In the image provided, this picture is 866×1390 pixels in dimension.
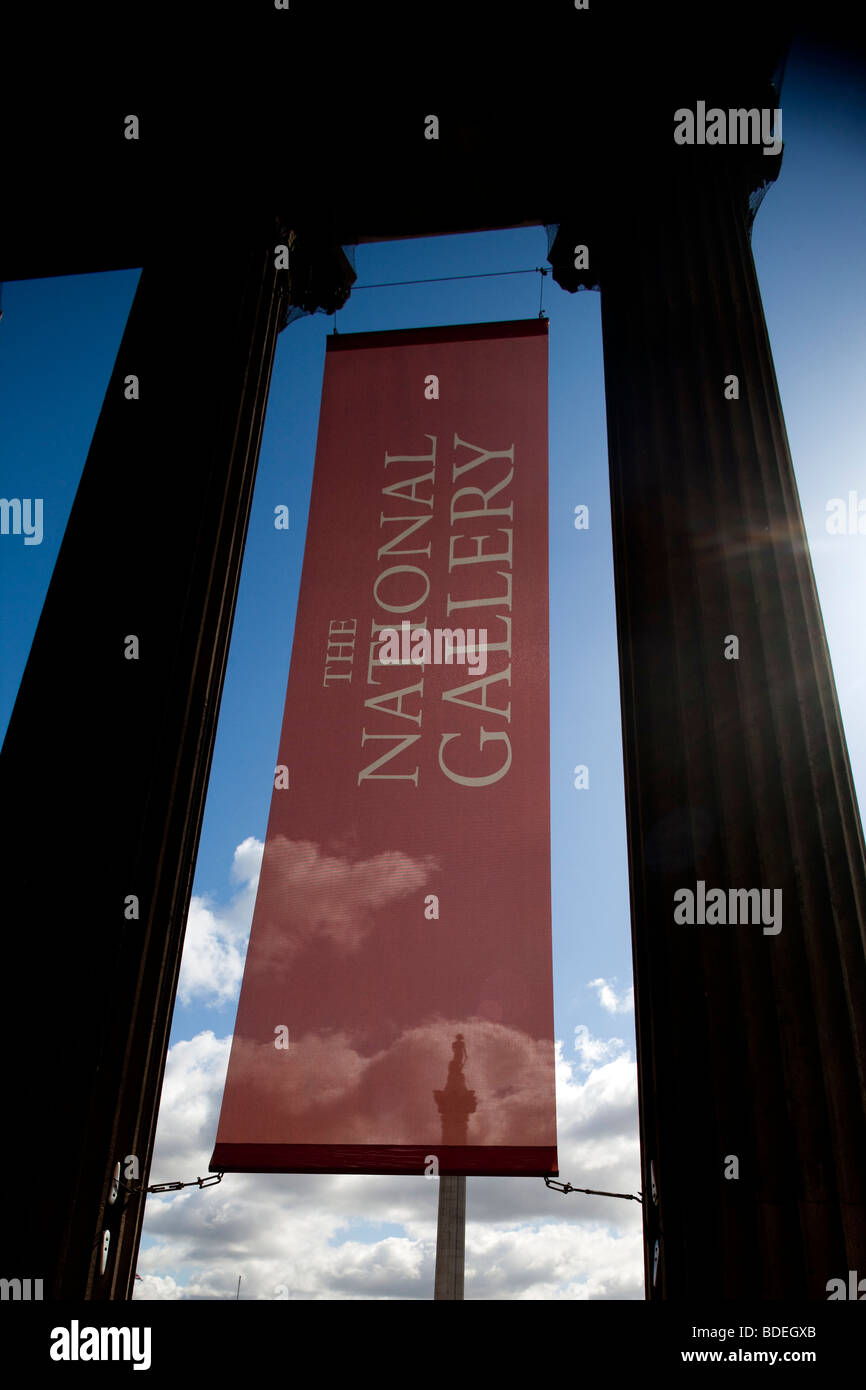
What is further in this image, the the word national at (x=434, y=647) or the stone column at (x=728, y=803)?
the the word national at (x=434, y=647)

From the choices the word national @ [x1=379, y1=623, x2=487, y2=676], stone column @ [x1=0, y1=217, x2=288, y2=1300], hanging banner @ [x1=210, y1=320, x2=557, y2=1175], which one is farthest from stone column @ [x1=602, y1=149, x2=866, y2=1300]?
stone column @ [x1=0, y1=217, x2=288, y2=1300]

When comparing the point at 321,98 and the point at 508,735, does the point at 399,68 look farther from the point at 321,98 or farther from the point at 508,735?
the point at 508,735

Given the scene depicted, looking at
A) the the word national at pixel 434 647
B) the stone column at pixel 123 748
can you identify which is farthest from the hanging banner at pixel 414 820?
the stone column at pixel 123 748

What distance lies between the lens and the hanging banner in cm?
528

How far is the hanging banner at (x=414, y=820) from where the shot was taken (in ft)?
17.3

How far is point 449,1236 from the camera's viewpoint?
74.6 feet

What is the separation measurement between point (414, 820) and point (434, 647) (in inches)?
47.5

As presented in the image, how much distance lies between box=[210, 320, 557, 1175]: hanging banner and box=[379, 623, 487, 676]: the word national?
0.05 feet

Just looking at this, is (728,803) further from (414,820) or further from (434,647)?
(434,647)

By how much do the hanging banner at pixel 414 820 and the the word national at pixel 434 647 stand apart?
1 cm

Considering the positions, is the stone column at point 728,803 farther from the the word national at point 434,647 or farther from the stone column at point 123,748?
the stone column at point 123,748

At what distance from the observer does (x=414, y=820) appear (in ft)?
19.6

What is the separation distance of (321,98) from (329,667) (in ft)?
17.4
